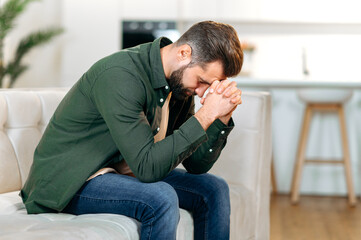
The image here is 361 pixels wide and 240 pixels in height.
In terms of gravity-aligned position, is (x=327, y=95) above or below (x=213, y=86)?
below

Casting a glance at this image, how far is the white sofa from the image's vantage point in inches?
57.7

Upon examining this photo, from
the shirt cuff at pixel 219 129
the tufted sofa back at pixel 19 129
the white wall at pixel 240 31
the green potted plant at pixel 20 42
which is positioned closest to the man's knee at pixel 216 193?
the shirt cuff at pixel 219 129

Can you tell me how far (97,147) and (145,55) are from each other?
1.01 ft

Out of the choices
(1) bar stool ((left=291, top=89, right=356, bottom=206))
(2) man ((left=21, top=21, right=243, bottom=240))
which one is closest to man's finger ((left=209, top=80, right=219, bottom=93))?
(2) man ((left=21, top=21, right=243, bottom=240))

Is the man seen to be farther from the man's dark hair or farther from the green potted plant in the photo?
the green potted plant

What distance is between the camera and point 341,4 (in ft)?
18.1

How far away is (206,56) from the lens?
1.59 meters

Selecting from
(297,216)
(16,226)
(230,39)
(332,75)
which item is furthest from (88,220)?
(332,75)

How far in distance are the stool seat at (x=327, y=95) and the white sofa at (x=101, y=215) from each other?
1802 millimetres

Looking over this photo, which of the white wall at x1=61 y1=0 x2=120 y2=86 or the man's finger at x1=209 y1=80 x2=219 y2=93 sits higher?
the man's finger at x1=209 y1=80 x2=219 y2=93

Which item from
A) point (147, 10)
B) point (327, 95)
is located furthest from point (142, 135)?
point (147, 10)

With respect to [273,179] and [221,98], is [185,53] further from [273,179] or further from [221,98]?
[273,179]

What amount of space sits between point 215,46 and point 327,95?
265 centimetres

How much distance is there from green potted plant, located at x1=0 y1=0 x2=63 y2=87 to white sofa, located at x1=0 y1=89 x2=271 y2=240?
231 centimetres
